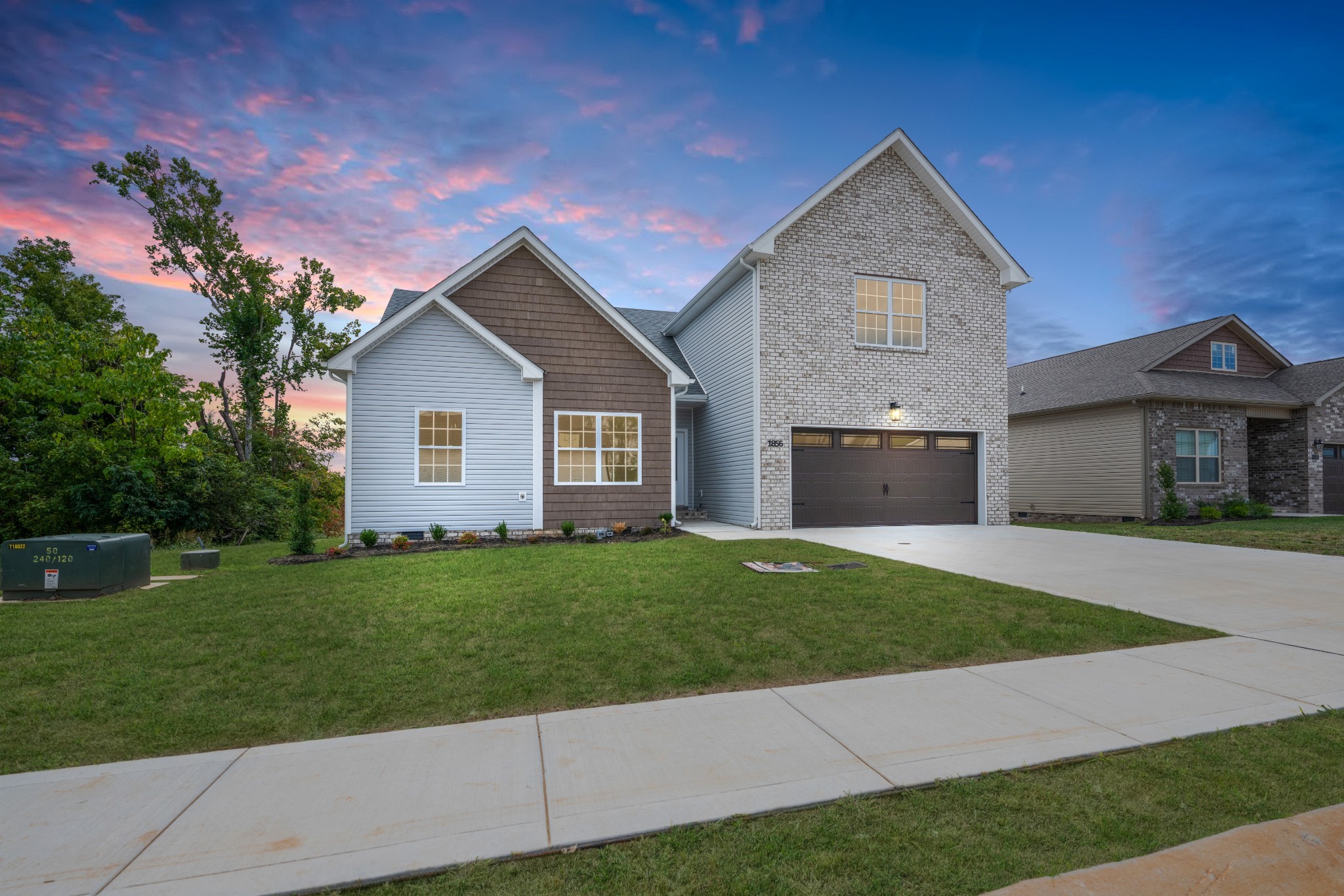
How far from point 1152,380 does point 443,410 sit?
21.5 m

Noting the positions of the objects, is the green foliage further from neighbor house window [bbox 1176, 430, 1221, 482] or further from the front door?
neighbor house window [bbox 1176, 430, 1221, 482]

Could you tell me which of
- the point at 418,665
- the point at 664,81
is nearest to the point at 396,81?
the point at 664,81

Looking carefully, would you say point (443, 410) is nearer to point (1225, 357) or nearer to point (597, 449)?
point (597, 449)

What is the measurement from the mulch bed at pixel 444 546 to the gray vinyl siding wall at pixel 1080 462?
15.4 meters

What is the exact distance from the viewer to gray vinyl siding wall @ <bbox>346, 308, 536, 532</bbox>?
12.4 metres

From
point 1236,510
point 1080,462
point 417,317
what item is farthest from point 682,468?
point 1236,510

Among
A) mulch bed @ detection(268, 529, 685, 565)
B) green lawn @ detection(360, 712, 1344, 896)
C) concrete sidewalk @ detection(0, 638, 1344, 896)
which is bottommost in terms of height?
mulch bed @ detection(268, 529, 685, 565)

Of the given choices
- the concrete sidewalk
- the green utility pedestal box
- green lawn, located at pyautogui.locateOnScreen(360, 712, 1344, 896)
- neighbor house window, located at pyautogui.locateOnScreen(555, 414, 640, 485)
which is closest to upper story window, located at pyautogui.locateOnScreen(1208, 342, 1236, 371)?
neighbor house window, located at pyautogui.locateOnScreen(555, 414, 640, 485)

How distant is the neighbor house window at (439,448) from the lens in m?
12.7

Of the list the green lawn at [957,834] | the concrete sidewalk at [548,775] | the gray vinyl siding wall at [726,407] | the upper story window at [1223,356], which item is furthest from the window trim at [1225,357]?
the green lawn at [957,834]

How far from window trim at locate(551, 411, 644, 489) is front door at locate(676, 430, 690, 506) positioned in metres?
4.38

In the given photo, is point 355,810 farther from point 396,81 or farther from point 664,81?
point 664,81

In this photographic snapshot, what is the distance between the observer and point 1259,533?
14852 millimetres

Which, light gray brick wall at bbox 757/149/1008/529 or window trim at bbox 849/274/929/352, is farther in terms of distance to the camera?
window trim at bbox 849/274/929/352
